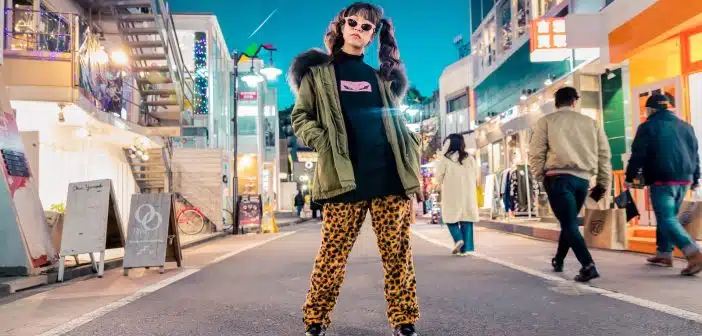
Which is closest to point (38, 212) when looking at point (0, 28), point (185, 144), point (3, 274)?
point (3, 274)

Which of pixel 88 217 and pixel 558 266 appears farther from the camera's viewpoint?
pixel 88 217

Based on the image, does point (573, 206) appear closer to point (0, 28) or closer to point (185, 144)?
point (0, 28)

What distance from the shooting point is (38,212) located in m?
8.51

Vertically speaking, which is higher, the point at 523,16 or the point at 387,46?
the point at 523,16

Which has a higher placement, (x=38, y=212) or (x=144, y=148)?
(x=144, y=148)

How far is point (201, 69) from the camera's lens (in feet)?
119

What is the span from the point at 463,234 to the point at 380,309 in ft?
17.3

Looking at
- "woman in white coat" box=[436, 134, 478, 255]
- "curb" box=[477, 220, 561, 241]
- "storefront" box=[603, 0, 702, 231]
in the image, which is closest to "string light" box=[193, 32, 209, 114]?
"curb" box=[477, 220, 561, 241]

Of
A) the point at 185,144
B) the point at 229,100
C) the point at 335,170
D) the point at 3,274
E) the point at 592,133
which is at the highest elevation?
the point at 229,100

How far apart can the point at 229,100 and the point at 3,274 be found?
125 feet

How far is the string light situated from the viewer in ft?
117

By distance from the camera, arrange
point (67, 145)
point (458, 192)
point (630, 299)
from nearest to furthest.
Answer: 1. point (630, 299)
2. point (458, 192)
3. point (67, 145)

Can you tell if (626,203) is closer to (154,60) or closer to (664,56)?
(664,56)

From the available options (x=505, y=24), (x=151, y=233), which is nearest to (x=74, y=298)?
(x=151, y=233)
